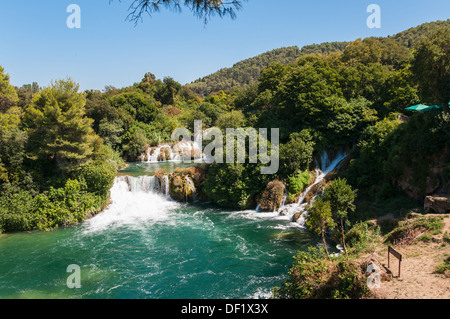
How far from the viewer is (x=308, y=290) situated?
8.52 m

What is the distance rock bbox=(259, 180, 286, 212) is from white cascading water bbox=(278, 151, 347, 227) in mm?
491

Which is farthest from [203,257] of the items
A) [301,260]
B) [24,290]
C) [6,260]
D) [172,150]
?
[172,150]

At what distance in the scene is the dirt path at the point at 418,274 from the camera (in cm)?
766

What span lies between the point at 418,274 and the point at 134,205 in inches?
768

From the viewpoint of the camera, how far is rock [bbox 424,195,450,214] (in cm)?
1247

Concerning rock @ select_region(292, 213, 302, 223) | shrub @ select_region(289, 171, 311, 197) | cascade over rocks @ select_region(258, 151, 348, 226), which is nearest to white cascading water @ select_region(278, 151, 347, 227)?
cascade over rocks @ select_region(258, 151, 348, 226)

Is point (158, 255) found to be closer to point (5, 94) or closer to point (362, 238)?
point (362, 238)

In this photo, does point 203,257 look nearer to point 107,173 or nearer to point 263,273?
point 263,273

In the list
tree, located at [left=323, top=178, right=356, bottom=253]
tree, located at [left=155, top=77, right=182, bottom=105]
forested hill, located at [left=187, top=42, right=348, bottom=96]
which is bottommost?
tree, located at [left=323, top=178, right=356, bottom=253]

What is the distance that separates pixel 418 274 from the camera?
28.4 ft

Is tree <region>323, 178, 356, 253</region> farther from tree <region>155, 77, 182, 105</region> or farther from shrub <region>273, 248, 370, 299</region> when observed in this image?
tree <region>155, 77, 182, 105</region>

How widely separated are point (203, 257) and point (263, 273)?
3482 mm

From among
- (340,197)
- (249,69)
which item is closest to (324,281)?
(340,197)

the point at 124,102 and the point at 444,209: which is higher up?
the point at 124,102
